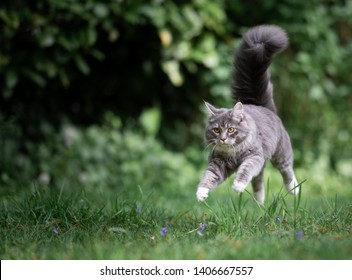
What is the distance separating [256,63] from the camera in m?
4.20

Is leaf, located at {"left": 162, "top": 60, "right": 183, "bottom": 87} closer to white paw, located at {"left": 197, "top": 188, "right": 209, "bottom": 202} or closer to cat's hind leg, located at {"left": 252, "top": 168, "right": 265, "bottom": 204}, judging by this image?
cat's hind leg, located at {"left": 252, "top": 168, "right": 265, "bottom": 204}

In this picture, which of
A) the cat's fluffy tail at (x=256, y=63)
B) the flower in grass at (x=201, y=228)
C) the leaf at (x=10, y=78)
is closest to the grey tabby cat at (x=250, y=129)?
the cat's fluffy tail at (x=256, y=63)

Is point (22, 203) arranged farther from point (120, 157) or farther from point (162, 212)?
point (120, 157)

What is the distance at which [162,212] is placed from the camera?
4070mm

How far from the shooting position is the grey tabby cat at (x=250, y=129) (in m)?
3.76

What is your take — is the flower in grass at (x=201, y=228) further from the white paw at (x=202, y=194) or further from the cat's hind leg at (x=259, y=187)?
the cat's hind leg at (x=259, y=187)

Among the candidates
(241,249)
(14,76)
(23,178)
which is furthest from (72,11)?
(241,249)

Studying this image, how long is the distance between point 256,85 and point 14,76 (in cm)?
286

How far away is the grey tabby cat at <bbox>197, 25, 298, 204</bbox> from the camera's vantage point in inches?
148

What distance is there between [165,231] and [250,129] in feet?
2.89

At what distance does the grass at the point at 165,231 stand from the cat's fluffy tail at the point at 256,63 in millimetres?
883

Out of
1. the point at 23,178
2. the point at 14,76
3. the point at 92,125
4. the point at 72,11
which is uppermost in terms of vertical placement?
the point at 72,11

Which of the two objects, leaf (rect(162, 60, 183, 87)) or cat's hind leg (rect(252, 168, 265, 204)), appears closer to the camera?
cat's hind leg (rect(252, 168, 265, 204))

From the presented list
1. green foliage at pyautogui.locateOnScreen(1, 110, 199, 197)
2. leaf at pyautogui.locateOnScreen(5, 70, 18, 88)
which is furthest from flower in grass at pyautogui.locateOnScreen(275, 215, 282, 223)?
leaf at pyautogui.locateOnScreen(5, 70, 18, 88)
